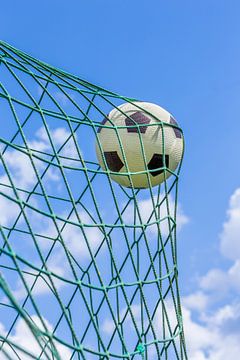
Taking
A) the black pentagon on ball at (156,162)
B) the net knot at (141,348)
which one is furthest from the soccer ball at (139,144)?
the net knot at (141,348)

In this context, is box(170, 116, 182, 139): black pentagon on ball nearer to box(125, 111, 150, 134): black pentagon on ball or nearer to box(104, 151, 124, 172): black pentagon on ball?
box(125, 111, 150, 134): black pentagon on ball

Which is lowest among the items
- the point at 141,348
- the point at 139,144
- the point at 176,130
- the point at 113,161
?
the point at 141,348

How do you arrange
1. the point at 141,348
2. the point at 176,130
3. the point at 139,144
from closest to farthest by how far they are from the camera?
the point at 141,348 → the point at 139,144 → the point at 176,130

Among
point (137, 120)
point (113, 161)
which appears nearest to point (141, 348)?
point (113, 161)

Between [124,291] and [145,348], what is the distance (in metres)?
0.55

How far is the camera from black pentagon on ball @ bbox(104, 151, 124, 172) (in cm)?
595

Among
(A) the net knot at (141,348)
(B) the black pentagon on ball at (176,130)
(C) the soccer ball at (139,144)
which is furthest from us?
(B) the black pentagon on ball at (176,130)

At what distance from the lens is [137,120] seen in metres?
6.01

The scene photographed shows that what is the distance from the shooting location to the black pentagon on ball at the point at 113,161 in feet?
19.5

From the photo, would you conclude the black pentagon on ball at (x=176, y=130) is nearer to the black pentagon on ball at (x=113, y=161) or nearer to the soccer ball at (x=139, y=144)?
the soccer ball at (x=139, y=144)

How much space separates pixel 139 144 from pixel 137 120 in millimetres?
222

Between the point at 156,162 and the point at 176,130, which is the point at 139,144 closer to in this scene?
the point at 156,162

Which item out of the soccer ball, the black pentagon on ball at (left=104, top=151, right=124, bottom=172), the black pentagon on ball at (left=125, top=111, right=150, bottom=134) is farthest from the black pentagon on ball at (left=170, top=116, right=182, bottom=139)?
the black pentagon on ball at (left=104, top=151, right=124, bottom=172)

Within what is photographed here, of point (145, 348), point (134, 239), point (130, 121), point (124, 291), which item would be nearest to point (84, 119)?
point (130, 121)
